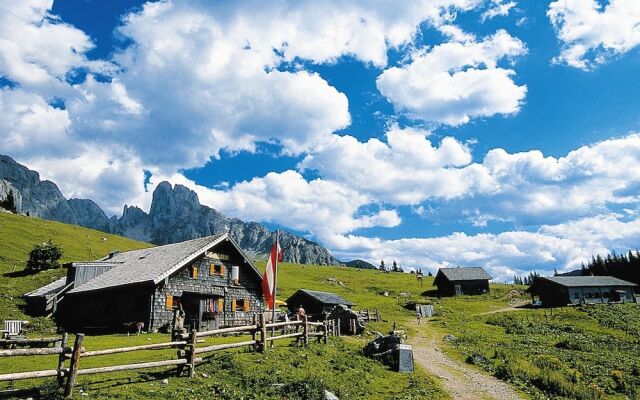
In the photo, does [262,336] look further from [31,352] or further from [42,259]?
[42,259]

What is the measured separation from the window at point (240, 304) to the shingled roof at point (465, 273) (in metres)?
63.7

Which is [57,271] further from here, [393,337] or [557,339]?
[557,339]

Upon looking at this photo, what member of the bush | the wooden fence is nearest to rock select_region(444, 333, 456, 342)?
the wooden fence

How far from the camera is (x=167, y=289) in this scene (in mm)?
Answer: 34594

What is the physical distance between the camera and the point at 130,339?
2816cm

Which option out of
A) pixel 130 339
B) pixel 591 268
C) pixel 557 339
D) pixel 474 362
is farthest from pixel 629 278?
pixel 130 339

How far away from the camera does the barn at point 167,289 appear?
33.8 metres

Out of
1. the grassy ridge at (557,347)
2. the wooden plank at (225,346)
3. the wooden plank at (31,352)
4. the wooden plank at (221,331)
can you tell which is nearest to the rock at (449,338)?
the grassy ridge at (557,347)

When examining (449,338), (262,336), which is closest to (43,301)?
(262,336)

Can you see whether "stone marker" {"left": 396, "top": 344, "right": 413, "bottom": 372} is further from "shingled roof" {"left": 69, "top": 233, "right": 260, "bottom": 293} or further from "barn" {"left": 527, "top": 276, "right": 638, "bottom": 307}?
"barn" {"left": 527, "top": 276, "right": 638, "bottom": 307}

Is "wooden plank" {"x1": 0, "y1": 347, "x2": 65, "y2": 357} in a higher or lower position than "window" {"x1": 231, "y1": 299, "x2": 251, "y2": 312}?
lower

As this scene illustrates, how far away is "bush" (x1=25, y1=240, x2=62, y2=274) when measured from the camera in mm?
58312

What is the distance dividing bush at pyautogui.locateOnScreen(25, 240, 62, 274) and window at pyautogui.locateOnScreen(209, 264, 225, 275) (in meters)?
33.1

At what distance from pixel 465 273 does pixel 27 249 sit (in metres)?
82.0
